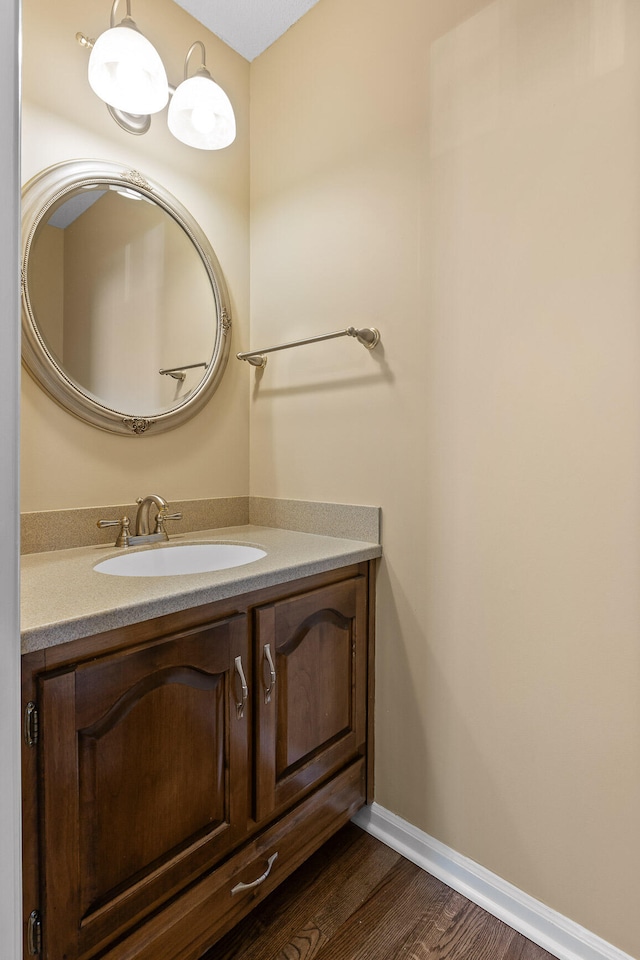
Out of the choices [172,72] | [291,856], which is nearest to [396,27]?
[172,72]

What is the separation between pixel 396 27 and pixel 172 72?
75cm

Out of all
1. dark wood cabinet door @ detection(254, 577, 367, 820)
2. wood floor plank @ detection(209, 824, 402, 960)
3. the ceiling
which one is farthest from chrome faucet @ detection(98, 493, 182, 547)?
the ceiling

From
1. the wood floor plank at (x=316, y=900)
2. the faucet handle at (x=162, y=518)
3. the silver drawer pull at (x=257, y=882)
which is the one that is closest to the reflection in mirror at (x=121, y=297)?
the faucet handle at (x=162, y=518)

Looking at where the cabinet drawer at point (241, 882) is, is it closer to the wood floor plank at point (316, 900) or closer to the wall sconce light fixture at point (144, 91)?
the wood floor plank at point (316, 900)

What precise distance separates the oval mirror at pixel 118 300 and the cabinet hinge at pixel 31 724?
867mm

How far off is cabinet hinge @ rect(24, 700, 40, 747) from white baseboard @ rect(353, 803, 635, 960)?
1.13 m

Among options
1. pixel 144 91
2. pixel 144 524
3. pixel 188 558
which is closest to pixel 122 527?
pixel 144 524

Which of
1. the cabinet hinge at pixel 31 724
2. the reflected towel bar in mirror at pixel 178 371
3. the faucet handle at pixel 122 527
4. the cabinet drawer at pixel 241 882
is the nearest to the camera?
the cabinet hinge at pixel 31 724

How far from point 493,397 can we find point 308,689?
896 millimetres

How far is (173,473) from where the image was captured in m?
Result: 1.66

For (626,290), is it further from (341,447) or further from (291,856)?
(291,856)

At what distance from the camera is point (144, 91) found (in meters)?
1.33

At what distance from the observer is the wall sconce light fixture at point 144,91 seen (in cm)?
128

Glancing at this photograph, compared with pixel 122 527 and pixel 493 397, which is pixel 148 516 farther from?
pixel 493 397
